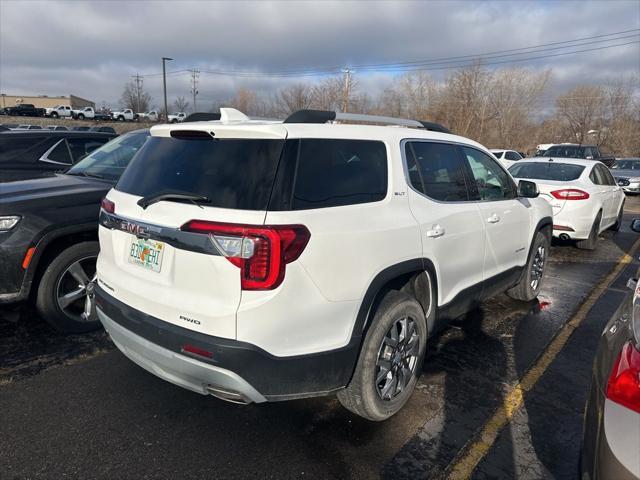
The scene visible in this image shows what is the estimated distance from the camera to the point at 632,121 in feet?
170

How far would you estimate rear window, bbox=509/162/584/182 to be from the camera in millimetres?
7695

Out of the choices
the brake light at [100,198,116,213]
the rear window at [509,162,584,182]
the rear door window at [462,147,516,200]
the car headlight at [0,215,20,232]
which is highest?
the rear door window at [462,147,516,200]

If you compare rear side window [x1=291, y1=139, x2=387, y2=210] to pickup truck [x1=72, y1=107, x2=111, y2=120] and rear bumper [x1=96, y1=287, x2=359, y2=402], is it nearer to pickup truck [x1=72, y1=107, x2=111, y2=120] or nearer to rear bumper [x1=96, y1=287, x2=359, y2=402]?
rear bumper [x1=96, y1=287, x2=359, y2=402]

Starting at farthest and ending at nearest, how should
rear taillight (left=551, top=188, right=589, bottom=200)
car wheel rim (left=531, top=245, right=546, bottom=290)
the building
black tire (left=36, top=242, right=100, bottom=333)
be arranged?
the building < rear taillight (left=551, top=188, right=589, bottom=200) < car wheel rim (left=531, top=245, right=546, bottom=290) < black tire (left=36, top=242, right=100, bottom=333)

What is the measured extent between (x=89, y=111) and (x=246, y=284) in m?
64.7

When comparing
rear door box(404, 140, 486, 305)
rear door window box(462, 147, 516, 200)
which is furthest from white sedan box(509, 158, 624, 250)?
rear door box(404, 140, 486, 305)

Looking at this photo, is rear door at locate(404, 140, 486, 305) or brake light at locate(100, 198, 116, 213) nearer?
brake light at locate(100, 198, 116, 213)

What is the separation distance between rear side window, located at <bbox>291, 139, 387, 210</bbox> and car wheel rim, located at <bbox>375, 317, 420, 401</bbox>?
0.89 metres

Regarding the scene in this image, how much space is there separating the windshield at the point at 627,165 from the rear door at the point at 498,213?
1974 cm

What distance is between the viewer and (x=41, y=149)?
6.17 meters

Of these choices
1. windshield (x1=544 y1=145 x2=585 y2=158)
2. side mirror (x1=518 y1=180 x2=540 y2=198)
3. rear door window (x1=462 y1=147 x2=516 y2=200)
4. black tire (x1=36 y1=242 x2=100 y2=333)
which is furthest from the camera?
windshield (x1=544 y1=145 x2=585 y2=158)

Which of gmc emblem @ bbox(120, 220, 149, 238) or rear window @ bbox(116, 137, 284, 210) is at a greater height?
rear window @ bbox(116, 137, 284, 210)

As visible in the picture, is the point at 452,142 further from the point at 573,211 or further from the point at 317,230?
the point at 573,211

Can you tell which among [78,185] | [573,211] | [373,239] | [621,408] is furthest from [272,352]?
[573,211]
